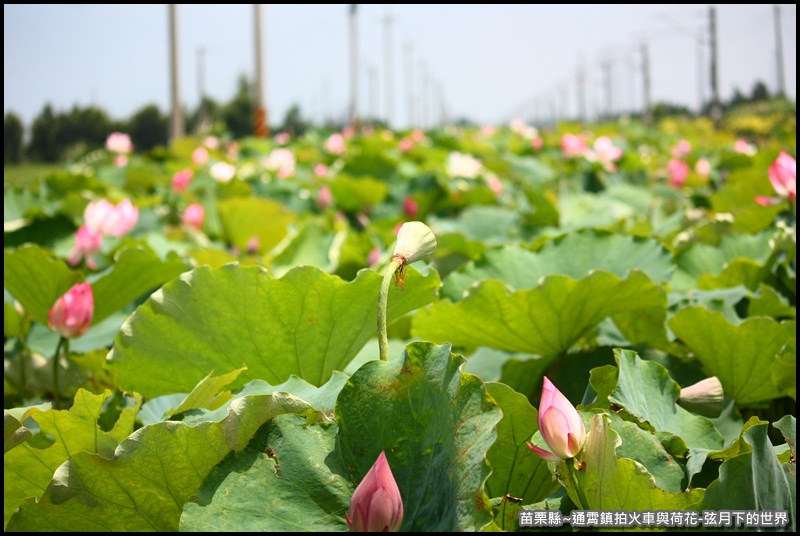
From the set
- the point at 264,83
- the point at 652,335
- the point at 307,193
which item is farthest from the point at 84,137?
the point at 652,335

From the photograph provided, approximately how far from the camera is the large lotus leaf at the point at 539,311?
0.96 metres

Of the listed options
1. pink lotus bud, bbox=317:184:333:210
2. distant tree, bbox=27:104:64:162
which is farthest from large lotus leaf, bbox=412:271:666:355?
distant tree, bbox=27:104:64:162

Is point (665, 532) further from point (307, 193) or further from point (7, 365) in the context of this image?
point (307, 193)

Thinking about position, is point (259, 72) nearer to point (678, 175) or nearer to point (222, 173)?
point (222, 173)

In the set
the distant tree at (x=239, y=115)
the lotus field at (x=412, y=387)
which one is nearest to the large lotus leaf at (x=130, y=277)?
the lotus field at (x=412, y=387)

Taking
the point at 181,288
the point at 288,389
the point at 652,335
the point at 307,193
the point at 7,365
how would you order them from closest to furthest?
the point at 288,389 < the point at 181,288 < the point at 652,335 < the point at 7,365 < the point at 307,193

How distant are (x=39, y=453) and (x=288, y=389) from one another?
0.23 meters

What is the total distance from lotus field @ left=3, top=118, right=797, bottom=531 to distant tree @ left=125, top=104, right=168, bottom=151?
2759cm

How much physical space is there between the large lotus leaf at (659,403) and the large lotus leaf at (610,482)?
0.42ft

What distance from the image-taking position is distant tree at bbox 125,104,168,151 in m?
27.6

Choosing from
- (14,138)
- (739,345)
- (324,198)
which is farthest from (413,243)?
(14,138)

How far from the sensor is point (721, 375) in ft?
3.29

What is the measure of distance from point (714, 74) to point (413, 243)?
23.9m

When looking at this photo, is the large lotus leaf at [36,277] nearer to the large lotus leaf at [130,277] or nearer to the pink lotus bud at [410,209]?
the large lotus leaf at [130,277]
